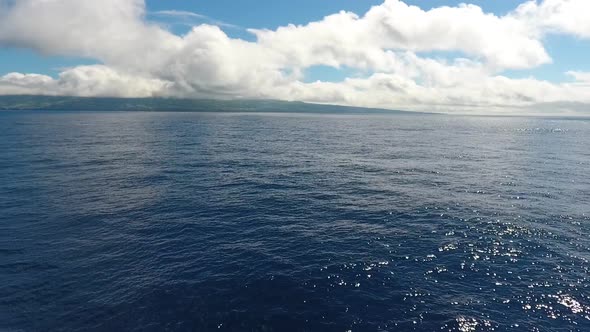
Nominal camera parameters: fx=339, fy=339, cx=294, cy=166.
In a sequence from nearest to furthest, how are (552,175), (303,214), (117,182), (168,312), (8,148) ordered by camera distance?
(168,312) < (303,214) < (117,182) < (552,175) < (8,148)

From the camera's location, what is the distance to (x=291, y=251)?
1774 inches

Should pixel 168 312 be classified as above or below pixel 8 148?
below

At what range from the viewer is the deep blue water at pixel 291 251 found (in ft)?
107

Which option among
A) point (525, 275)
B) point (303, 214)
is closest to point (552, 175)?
point (525, 275)

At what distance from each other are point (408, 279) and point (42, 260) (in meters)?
44.4

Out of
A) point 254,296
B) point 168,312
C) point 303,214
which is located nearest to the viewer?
point 168,312

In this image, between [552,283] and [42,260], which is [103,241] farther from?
[552,283]

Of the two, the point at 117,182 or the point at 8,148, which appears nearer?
the point at 117,182

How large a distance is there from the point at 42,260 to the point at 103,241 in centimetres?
708

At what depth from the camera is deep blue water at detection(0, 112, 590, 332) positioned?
107 feet

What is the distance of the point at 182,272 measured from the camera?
39.7m

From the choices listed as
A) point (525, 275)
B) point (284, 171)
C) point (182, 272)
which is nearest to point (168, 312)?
point (182, 272)

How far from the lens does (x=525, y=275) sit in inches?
1542

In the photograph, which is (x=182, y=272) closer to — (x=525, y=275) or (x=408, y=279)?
(x=408, y=279)
